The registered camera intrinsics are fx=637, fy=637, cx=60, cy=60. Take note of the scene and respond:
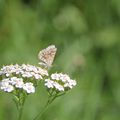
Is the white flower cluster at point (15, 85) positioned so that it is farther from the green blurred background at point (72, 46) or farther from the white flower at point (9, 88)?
the green blurred background at point (72, 46)

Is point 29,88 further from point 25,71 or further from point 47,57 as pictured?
point 47,57

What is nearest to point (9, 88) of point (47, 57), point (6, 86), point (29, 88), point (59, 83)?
point (6, 86)

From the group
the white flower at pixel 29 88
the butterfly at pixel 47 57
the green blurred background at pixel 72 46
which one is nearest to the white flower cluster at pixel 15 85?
the white flower at pixel 29 88

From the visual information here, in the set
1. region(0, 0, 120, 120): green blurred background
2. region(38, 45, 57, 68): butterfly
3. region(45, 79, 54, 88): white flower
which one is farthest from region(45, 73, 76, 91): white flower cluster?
region(0, 0, 120, 120): green blurred background

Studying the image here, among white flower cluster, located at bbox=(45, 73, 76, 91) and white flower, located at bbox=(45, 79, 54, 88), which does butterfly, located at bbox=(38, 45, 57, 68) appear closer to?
white flower cluster, located at bbox=(45, 73, 76, 91)

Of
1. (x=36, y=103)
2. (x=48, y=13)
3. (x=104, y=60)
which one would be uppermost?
(x=48, y=13)

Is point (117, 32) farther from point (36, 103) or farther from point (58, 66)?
point (36, 103)

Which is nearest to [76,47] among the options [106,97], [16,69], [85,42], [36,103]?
[85,42]
